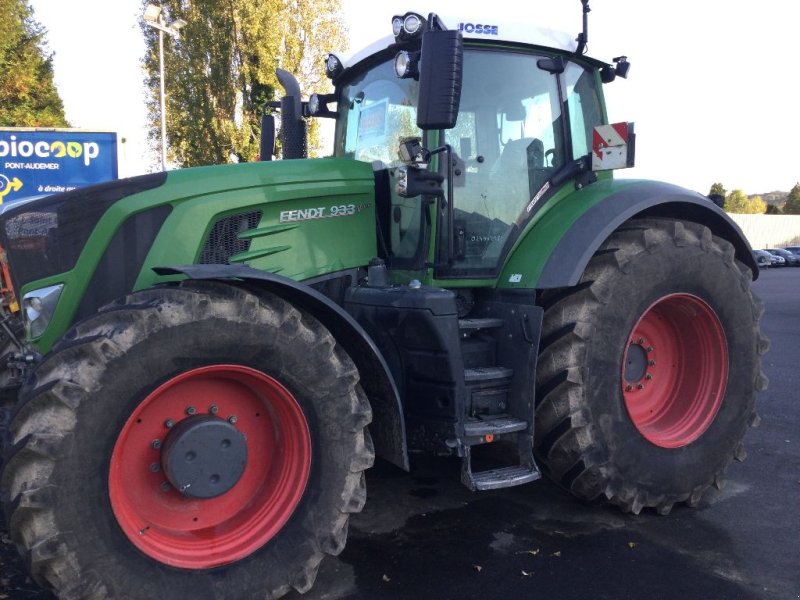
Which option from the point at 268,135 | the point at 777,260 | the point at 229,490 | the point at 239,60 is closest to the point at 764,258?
the point at 777,260

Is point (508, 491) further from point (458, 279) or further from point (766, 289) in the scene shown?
point (766, 289)

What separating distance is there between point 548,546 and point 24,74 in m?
29.9

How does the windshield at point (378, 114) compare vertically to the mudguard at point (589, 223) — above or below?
above

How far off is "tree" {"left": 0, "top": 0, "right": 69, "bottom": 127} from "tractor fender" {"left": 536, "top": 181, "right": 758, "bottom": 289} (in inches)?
1095

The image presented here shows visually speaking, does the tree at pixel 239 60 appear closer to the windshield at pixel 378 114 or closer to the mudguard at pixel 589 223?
the windshield at pixel 378 114

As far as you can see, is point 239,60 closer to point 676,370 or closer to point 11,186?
point 11,186

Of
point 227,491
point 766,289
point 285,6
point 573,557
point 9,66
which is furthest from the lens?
point 9,66

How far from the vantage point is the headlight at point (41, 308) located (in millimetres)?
3250

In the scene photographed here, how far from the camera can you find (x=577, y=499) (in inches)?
168

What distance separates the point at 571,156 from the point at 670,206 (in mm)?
684

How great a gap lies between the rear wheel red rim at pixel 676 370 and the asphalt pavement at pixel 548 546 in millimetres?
521

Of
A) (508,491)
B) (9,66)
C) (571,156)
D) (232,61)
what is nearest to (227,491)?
(508,491)

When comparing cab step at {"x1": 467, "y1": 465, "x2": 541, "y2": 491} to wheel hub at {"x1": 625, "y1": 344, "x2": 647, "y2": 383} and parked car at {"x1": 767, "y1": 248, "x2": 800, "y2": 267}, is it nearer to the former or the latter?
wheel hub at {"x1": 625, "y1": 344, "x2": 647, "y2": 383}

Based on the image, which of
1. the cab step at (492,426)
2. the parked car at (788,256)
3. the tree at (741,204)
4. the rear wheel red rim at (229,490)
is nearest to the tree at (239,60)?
the cab step at (492,426)
